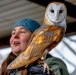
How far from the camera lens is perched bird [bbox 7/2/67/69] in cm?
97

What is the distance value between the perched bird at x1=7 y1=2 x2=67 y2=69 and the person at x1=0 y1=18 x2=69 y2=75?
2cm

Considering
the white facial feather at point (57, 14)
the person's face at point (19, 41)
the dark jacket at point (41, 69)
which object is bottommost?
the dark jacket at point (41, 69)

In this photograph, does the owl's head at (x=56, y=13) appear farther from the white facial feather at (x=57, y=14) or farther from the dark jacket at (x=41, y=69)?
the dark jacket at (x=41, y=69)

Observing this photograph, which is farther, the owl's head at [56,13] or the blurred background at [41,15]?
the blurred background at [41,15]

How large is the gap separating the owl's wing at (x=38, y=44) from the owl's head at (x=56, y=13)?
27 mm

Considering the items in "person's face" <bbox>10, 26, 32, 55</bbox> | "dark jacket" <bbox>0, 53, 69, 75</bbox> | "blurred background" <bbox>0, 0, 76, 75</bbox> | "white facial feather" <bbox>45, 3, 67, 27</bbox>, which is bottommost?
"blurred background" <bbox>0, 0, 76, 75</bbox>

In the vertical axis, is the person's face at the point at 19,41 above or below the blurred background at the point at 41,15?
above

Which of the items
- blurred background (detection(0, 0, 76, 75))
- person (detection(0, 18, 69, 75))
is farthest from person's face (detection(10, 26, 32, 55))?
blurred background (detection(0, 0, 76, 75))

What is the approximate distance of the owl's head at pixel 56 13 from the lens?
40.0 inches

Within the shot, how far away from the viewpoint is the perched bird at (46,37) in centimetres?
97

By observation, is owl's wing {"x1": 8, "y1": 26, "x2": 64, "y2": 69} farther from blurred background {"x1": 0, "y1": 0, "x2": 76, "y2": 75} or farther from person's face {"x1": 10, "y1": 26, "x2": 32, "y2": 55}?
blurred background {"x1": 0, "y1": 0, "x2": 76, "y2": 75}

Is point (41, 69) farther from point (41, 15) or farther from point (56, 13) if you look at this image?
point (41, 15)

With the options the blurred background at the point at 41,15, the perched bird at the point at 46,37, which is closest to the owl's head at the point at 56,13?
the perched bird at the point at 46,37

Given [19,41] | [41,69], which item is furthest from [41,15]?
[41,69]
